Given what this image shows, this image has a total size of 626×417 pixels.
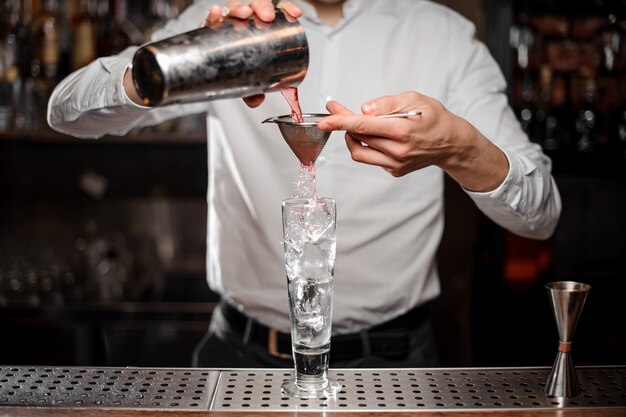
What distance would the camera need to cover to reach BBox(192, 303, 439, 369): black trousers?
2182mm

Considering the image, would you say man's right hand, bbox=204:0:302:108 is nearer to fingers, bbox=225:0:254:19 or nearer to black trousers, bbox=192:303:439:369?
fingers, bbox=225:0:254:19

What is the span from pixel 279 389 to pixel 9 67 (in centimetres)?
242

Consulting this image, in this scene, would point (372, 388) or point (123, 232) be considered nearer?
point (372, 388)

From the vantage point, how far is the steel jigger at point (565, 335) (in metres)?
1.52

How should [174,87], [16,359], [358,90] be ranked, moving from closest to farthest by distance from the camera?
[174,87] < [358,90] < [16,359]

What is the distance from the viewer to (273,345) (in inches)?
85.8

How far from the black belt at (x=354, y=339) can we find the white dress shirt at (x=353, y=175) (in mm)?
30

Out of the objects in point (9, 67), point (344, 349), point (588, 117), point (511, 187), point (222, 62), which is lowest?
point (344, 349)

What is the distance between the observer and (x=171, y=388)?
1571 mm

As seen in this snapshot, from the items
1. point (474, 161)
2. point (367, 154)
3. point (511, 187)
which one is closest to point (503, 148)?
point (511, 187)

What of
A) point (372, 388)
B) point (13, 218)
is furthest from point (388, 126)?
point (13, 218)

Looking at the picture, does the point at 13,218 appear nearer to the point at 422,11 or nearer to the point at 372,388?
the point at 422,11

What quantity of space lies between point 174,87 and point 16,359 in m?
2.63

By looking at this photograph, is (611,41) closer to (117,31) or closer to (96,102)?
(117,31)
